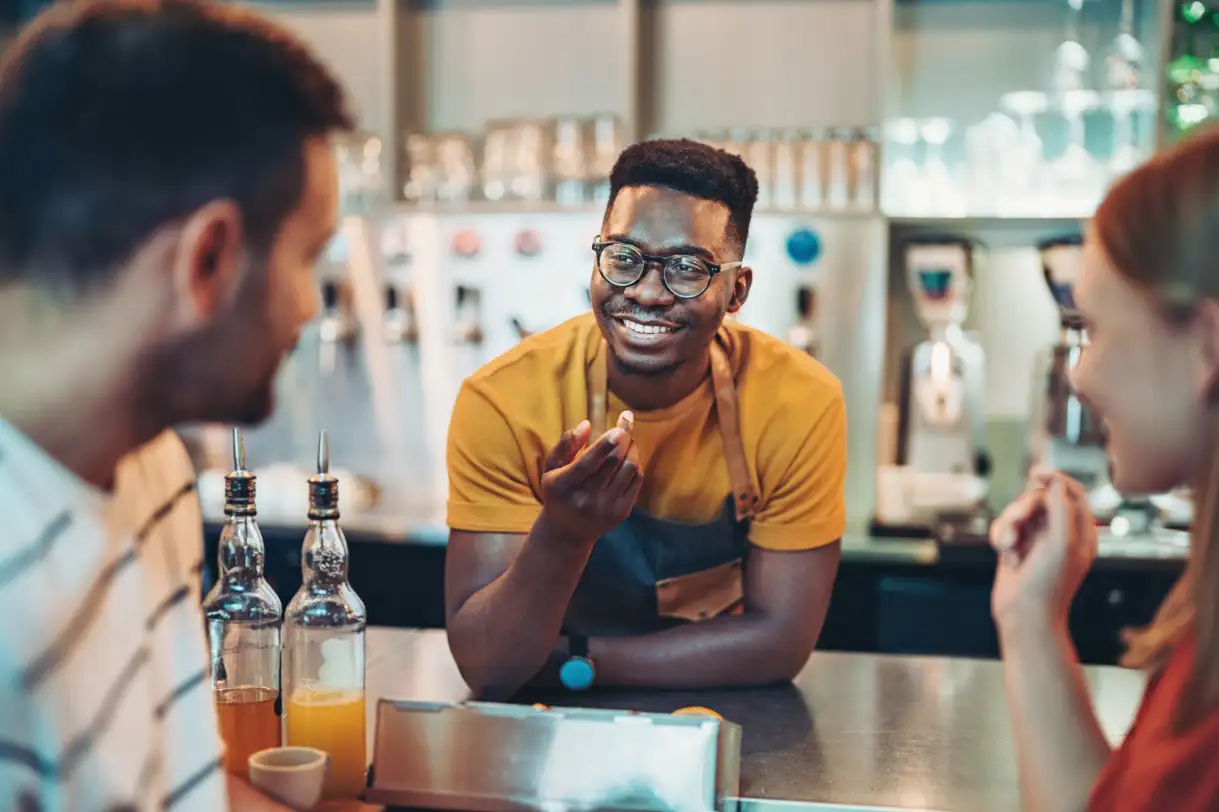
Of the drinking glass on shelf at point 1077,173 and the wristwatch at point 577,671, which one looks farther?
the drinking glass on shelf at point 1077,173

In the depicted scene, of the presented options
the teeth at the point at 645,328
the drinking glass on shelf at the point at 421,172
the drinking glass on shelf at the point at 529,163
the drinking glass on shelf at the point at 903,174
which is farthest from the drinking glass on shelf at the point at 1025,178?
the teeth at the point at 645,328

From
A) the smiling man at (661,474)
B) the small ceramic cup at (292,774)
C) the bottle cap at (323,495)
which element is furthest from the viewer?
the smiling man at (661,474)

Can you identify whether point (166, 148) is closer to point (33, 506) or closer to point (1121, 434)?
point (33, 506)

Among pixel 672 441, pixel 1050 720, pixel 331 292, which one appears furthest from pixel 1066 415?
pixel 1050 720

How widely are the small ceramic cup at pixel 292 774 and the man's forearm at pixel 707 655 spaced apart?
520 millimetres

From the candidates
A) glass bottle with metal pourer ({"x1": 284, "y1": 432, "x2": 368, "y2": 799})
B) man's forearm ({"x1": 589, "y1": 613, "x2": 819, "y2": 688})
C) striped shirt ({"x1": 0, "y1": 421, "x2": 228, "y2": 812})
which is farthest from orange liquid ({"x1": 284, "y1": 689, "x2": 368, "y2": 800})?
man's forearm ({"x1": 589, "y1": 613, "x2": 819, "y2": 688})

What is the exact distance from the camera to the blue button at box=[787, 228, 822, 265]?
3301 mm

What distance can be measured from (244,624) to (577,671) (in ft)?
1.55

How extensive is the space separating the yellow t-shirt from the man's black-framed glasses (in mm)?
184

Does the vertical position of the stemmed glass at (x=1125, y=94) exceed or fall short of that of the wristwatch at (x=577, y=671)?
it exceeds it

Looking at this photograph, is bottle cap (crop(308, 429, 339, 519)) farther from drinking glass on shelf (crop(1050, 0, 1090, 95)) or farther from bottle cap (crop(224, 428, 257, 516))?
drinking glass on shelf (crop(1050, 0, 1090, 95))

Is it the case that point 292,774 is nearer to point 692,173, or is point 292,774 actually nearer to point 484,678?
point 484,678

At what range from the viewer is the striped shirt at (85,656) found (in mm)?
800

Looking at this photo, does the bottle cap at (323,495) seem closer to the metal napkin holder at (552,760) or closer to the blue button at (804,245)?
the metal napkin holder at (552,760)
